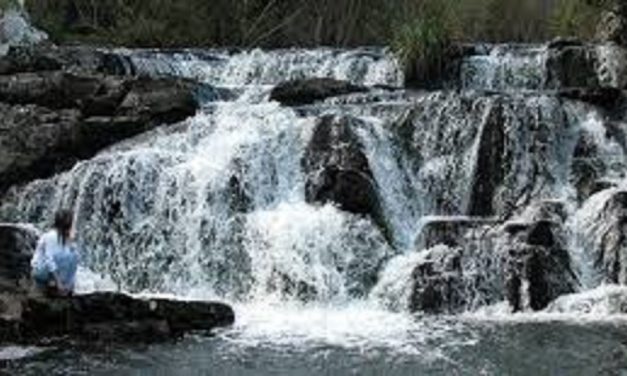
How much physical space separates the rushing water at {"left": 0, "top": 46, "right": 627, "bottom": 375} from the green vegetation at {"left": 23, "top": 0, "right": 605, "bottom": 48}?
19.1 meters

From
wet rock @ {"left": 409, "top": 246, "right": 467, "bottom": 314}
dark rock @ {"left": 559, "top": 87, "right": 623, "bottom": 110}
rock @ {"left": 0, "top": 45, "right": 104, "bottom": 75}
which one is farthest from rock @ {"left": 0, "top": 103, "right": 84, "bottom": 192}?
dark rock @ {"left": 559, "top": 87, "right": 623, "bottom": 110}

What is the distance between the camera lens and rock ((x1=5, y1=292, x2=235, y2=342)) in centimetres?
1889

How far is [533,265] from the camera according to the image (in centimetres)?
2219

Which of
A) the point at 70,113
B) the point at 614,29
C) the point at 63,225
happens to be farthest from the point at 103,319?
the point at 614,29

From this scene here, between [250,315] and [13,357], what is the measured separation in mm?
4893

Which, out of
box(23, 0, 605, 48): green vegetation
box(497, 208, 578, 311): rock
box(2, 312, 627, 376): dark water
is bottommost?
box(2, 312, 627, 376): dark water

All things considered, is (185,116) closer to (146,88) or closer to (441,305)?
(146,88)

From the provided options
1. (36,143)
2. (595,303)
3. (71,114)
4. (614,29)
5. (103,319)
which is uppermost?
(614,29)

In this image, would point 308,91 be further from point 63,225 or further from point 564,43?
point 63,225

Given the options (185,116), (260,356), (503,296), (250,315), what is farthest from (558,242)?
(185,116)

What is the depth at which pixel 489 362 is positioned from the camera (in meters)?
17.8

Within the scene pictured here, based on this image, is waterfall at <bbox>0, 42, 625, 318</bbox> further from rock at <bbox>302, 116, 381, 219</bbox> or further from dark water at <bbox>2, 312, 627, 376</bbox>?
dark water at <bbox>2, 312, 627, 376</bbox>

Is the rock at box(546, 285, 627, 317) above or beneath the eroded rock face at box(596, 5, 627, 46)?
beneath

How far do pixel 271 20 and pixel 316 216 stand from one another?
2810 centimetres
